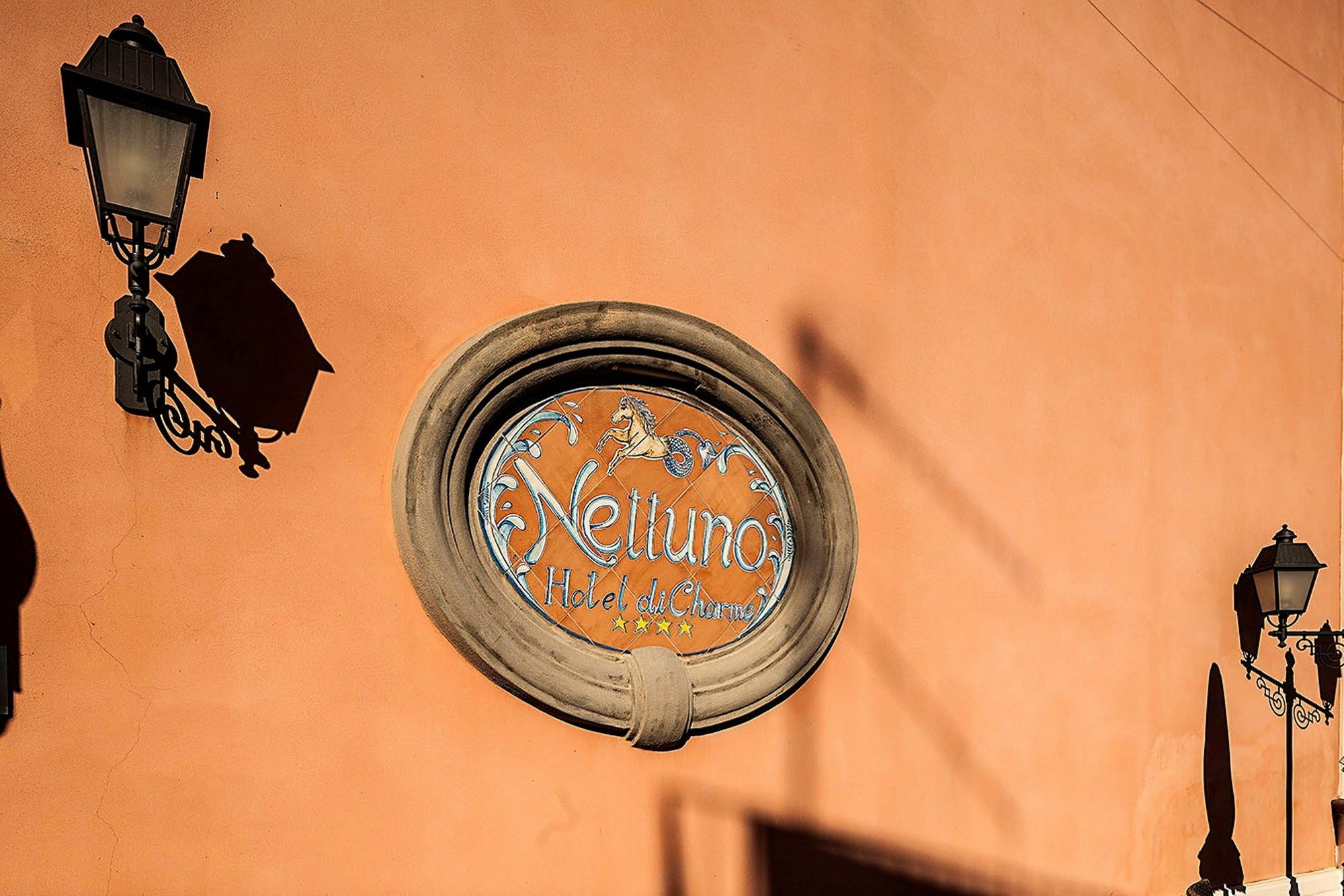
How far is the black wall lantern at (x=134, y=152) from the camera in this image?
98.3 inches

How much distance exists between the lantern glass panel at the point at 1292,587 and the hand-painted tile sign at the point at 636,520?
2.79 m

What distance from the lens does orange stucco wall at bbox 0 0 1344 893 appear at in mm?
2781

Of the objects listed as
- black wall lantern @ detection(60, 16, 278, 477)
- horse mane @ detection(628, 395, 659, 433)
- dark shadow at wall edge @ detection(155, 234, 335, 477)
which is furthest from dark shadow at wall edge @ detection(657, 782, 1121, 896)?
black wall lantern @ detection(60, 16, 278, 477)

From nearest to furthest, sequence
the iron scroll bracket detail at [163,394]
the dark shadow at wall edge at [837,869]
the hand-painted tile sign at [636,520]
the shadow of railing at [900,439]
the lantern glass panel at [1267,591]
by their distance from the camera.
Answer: the iron scroll bracket detail at [163,394]
the hand-painted tile sign at [636,520]
the dark shadow at wall edge at [837,869]
the shadow of railing at [900,439]
the lantern glass panel at [1267,591]

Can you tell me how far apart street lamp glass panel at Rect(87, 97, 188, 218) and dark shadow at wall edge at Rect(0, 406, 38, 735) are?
26.3 inches

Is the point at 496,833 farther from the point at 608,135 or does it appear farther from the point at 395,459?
the point at 608,135

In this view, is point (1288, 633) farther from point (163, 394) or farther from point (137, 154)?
point (137, 154)

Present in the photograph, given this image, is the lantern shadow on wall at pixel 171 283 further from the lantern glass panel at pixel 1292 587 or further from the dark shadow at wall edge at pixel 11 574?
the lantern glass panel at pixel 1292 587

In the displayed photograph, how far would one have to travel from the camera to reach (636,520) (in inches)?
141

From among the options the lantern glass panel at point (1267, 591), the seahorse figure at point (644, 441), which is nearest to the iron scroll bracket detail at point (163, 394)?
the seahorse figure at point (644, 441)

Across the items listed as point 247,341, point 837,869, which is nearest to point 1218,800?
point 837,869

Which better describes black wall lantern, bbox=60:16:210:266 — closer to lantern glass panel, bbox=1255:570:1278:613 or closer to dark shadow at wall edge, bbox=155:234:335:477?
dark shadow at wall edge, bbox=155:234:335:477

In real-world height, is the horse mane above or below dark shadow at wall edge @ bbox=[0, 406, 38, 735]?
above

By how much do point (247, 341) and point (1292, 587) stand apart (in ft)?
15.1
